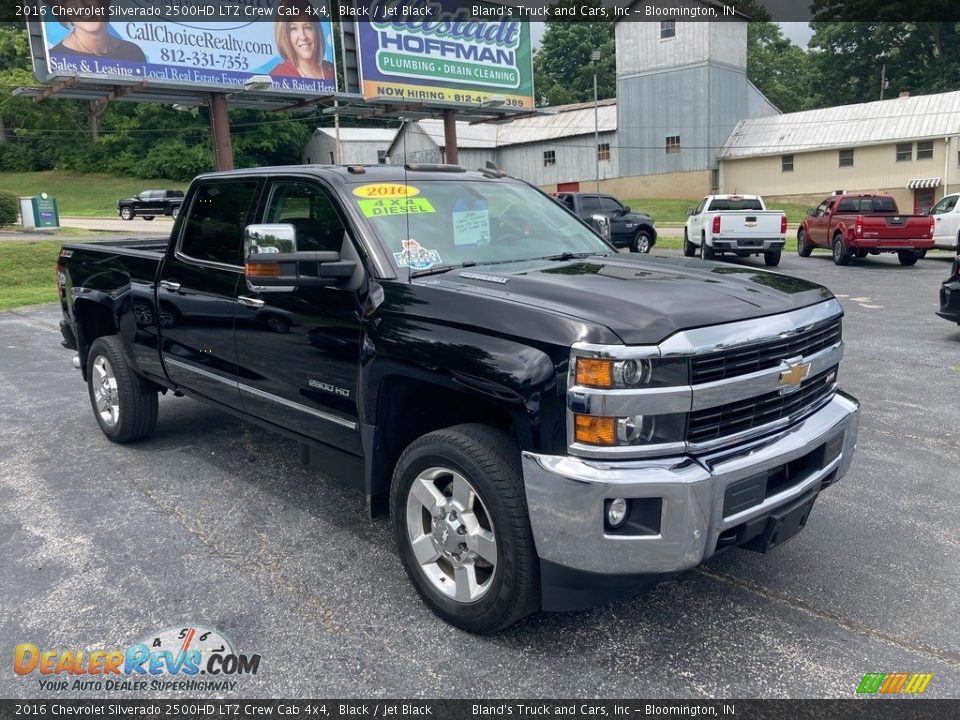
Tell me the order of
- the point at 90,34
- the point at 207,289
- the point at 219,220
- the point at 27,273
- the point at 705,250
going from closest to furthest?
the point at 207,289 → the point at 219,220 → the point at 27,273 → the point at 705,250 → the point at 90,34

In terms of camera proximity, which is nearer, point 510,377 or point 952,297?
point 510,377

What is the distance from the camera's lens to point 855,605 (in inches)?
136

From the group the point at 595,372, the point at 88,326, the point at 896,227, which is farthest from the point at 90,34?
the point at 595,372

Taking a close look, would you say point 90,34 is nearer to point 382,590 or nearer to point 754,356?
point 382,590

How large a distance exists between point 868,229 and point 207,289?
1763cm

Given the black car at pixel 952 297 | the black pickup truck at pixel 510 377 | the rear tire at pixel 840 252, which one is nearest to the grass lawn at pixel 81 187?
the rear tire at pixel 840 252

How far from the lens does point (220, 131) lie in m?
23.2

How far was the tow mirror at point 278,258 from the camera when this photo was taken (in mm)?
3457

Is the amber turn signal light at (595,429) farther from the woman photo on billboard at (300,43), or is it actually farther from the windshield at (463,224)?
the woman photo on billboard at (300,43)

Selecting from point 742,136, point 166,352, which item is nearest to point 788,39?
point 742,136

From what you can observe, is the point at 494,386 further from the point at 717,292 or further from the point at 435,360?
the point at 717,292

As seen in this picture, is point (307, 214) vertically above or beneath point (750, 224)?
above

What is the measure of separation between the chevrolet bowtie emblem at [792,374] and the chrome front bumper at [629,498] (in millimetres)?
425

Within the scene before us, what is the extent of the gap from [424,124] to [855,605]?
2007 inches
